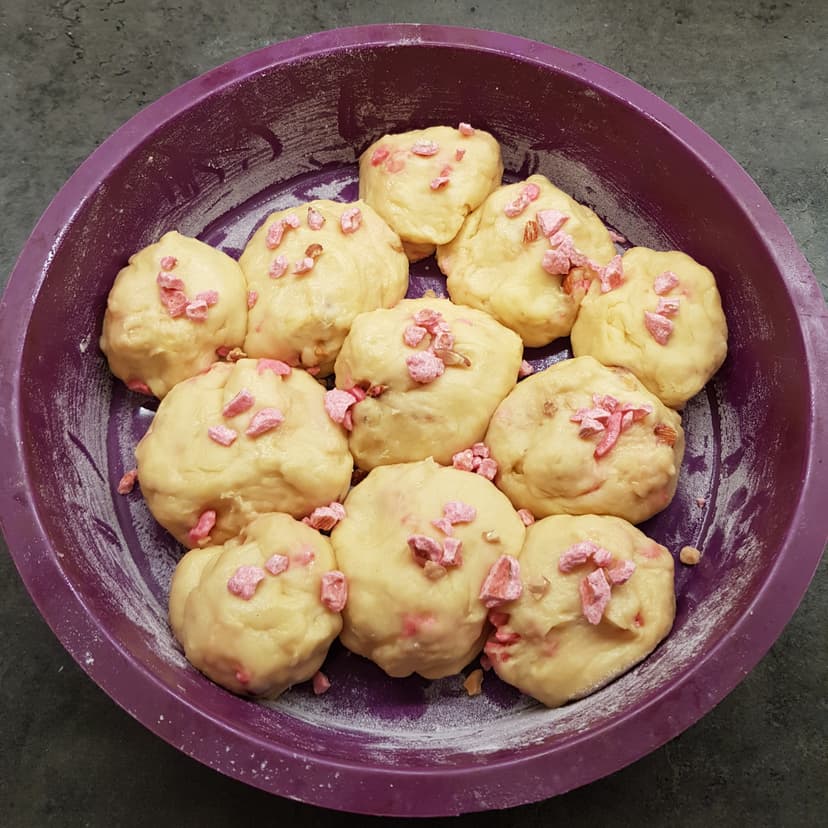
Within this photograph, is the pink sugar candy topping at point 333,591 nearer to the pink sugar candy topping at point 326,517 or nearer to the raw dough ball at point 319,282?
the pink sugar candy topping at point 326,517

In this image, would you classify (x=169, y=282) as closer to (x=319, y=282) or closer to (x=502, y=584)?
(x=319, y=282)

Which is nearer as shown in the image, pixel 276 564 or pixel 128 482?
pixel 276 564

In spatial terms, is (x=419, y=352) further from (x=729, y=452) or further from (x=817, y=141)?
(x=817, y=141)

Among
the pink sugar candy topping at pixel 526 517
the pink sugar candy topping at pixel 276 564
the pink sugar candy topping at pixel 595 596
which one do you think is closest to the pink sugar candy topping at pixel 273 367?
the pink sugar candy topping at pixel 276 564

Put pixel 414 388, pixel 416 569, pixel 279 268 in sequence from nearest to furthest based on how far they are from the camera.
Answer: pixel 416 569, pixel 414 388, pixel 279 268

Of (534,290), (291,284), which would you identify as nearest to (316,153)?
(291,284)

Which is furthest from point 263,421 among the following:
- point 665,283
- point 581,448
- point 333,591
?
point 665,283

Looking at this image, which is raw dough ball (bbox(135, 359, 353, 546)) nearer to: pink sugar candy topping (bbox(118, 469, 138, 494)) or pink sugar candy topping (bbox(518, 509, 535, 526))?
pink sugar candy topping (bbox(118, 469, 138, 494))
